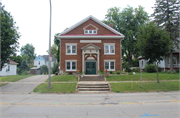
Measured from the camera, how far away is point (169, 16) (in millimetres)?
25984

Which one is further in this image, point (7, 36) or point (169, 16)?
point (169, 16)

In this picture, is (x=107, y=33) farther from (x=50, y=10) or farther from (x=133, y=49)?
(x=133, y=49)

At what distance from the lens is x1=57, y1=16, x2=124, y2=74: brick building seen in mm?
→ 23047

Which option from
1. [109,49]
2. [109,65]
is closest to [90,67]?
[109,65]

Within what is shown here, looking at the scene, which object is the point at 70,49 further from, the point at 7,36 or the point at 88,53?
the point at 7,36

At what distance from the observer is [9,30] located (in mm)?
15008

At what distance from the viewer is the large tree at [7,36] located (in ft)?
47.6

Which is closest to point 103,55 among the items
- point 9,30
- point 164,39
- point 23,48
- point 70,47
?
point 70,47

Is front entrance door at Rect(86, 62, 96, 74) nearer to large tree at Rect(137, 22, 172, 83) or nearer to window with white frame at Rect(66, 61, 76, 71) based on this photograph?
window with white frame at Rect(66, 61, 76, 71)

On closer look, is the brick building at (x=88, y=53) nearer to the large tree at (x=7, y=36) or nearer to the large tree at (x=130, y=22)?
the large tree at (x=7, y=36)

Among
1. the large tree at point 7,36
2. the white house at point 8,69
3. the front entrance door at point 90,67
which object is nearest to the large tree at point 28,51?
the white house at point 8,69

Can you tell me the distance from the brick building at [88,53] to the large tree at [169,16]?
368 inches

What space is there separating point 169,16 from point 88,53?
17.1 meters

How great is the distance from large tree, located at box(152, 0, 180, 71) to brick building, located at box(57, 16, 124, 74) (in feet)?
30.6
